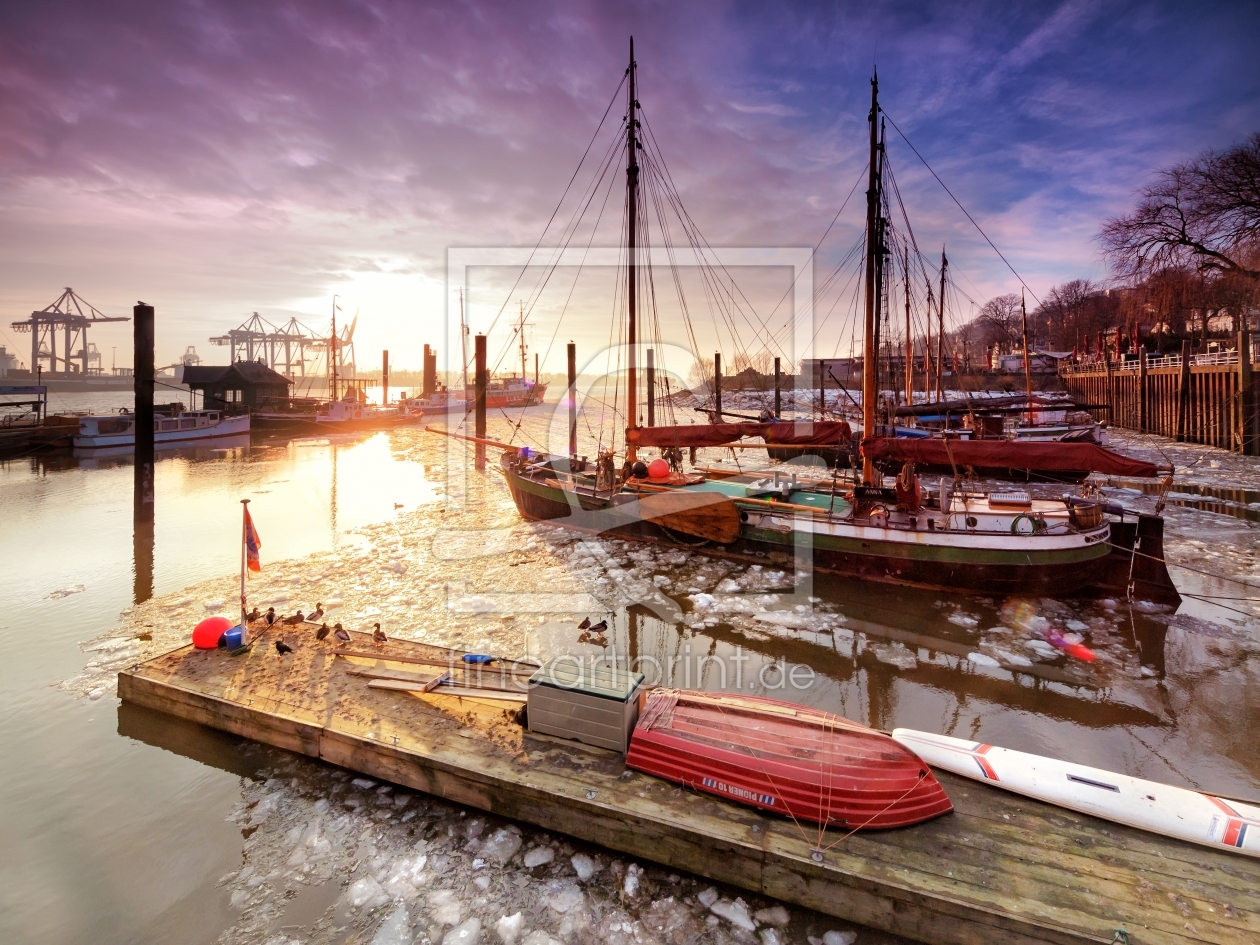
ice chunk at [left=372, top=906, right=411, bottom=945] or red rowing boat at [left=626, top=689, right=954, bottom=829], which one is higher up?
red rowing boat at [left=626, top=689, right=954, bottom=829]

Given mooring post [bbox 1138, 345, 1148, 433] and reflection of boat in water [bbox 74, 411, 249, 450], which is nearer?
reflection of boat in water [bbox 74, 411, 249, 450]

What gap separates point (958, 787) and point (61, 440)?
5526 centimetres

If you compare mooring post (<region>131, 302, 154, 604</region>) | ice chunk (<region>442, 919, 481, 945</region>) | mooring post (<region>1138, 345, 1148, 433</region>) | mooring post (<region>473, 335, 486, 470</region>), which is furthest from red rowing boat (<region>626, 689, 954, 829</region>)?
mooring post (<region>1138, 345, 1148, 433</region>)

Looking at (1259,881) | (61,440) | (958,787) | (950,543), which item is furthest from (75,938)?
(61,440)

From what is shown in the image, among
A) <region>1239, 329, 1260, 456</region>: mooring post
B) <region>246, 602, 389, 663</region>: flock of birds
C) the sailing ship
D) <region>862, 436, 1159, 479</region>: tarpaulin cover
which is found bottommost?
<region>246, 602, 389, 663</region>: flock of birds

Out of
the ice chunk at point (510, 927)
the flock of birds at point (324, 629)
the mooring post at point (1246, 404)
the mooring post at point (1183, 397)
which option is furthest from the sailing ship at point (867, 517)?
the mooring post at point (1183, 397)

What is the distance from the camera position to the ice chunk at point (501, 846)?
19.7ft

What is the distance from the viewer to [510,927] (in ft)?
17.0

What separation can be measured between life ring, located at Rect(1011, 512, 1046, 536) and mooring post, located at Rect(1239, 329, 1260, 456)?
1211 inches

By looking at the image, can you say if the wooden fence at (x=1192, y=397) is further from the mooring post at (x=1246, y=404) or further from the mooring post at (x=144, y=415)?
the mooring post at (x=144, y=415)

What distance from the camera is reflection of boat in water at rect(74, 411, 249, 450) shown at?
40.0 meters

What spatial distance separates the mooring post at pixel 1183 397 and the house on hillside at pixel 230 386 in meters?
77.3

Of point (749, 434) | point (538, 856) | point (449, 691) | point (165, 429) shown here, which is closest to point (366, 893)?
point (538, 856)

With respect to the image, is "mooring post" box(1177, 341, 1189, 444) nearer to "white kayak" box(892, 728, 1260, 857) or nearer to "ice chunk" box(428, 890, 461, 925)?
"white kayak" box(892, 728, 1260, 857)
